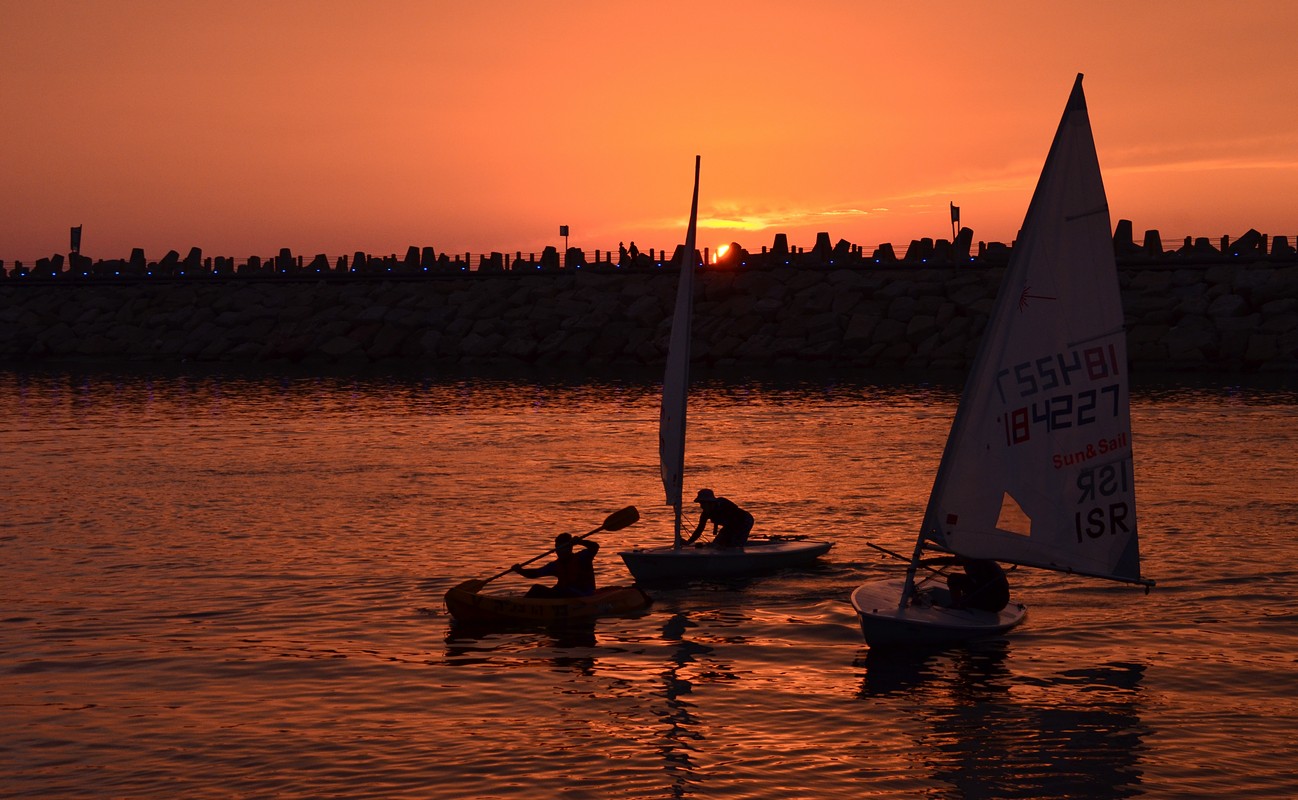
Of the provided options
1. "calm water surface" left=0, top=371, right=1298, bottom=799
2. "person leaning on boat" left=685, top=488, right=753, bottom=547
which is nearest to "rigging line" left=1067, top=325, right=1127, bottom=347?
"calm water surface" left=0, top=371, right=1298, bottom=799

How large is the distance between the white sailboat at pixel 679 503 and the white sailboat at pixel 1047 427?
5.62 m

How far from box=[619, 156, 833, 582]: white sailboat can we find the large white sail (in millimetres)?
6253

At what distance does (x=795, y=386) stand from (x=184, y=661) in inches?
2244

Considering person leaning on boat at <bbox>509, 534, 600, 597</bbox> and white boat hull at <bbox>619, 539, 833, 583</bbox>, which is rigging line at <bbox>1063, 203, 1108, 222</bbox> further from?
white boat hull at <bbox>619, 539, 833, 583</bbox>

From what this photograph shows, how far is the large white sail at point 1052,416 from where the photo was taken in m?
16.7

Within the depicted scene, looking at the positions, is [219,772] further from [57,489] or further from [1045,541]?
[57,489]

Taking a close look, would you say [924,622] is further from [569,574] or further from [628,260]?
[628,260]

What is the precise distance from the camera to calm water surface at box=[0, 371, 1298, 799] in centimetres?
1412

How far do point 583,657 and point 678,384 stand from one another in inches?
226

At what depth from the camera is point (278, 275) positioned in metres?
111

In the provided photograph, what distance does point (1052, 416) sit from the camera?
1736 centimetres

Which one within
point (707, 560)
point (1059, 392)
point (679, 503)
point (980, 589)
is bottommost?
point (707, 560)

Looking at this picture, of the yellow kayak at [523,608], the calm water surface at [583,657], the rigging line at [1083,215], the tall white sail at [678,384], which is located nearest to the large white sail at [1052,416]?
the rigging line at [1083,215]

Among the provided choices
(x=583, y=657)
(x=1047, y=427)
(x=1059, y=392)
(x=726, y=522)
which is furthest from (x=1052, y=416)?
(x=726, y=522)
